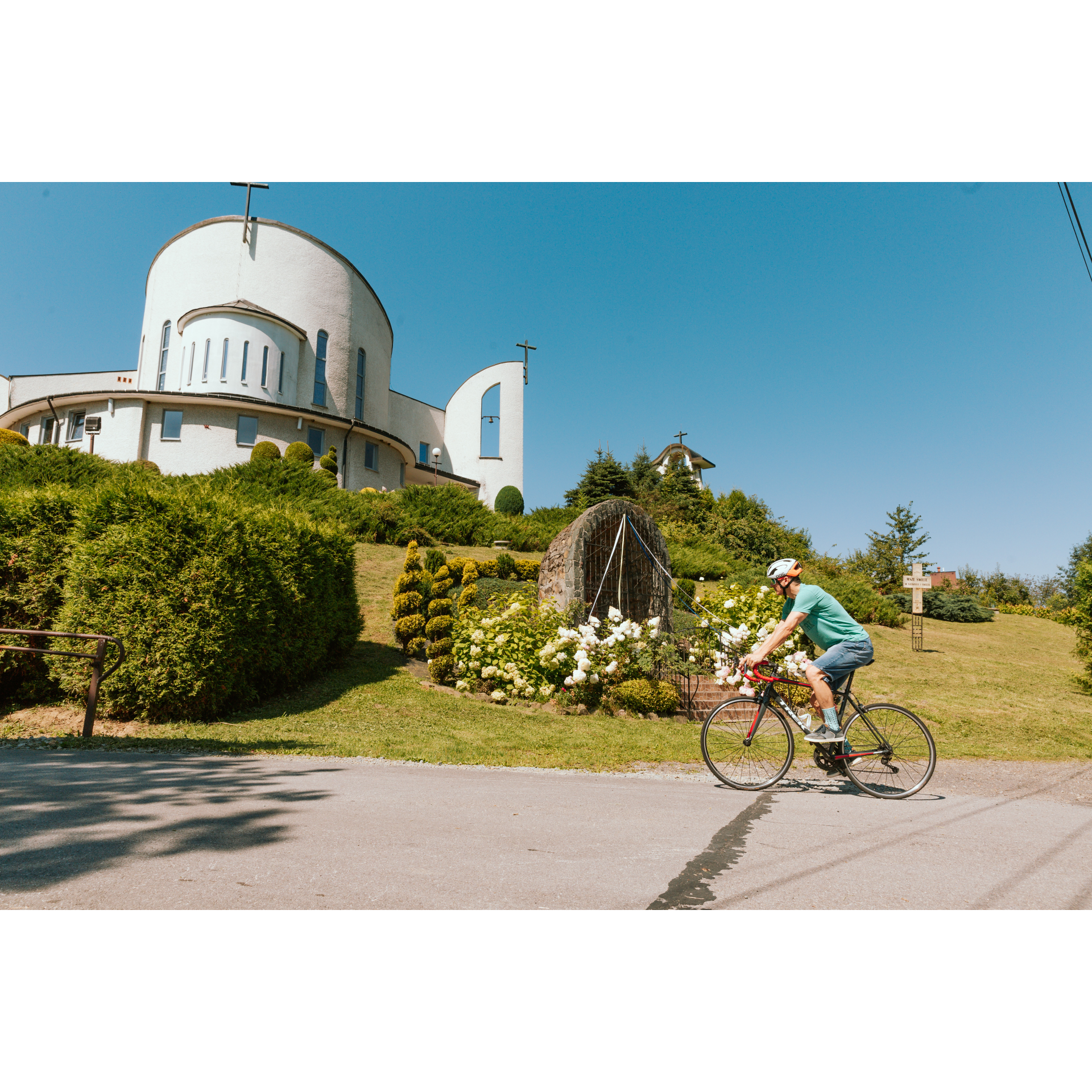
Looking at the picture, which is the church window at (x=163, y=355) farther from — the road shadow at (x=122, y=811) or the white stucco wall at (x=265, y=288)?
the road shadow at (x=122, y=811)

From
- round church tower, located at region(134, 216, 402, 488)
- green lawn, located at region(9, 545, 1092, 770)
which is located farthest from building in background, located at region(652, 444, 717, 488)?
green lawn, located at region(9, 545, 1092, 770)

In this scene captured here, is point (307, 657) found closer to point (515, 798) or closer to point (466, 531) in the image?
point (515, 798)

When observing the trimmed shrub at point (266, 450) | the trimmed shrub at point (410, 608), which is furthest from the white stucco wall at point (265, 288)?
the trimmed shrub at point (410, 608)

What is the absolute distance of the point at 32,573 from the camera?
8.26 m

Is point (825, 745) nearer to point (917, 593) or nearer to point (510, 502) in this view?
point (917, 593)

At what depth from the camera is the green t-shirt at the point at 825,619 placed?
222 inches

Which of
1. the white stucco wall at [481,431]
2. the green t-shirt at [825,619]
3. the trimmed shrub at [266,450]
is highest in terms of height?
the white stucco wall at [481,431]

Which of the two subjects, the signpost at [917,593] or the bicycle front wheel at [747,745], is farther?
the signpost at [917,593]

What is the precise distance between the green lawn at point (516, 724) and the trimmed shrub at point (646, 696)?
1.04 ft

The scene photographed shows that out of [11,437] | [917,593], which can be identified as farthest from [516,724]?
[11,437]

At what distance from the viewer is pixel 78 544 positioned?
7.68 metres

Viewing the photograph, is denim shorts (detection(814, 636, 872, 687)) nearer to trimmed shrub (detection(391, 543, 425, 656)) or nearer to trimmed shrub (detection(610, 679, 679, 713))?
trimmed shrub (detection(610, 679, 679, 713))

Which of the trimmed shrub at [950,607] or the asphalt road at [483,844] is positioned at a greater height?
the trimmed shrub at [950,607]

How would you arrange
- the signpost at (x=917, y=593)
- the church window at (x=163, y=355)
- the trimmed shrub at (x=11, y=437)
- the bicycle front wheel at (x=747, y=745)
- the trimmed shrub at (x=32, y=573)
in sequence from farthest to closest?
1. the church window at (x=163, y=355)
2. the trimmed shrub at (x=11, y=437)
3. the signpost at (x=917, y=593)
4. the trimmed shrub at (x=32, y=573)
5. the bicycle front wheel at (x=747, y=745)
